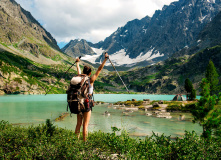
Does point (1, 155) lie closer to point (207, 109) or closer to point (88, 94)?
point (88, 94)

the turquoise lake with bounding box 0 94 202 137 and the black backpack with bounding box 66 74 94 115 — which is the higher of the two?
the black backpack with bounding box 66 74 94 115

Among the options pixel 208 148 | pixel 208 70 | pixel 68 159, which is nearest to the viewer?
pixel 68 159

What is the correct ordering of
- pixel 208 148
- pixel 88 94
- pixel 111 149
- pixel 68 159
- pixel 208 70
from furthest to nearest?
pixel 208 70 → pixel 88 94 → pixel 111 149 → pixel 208 148 → pixel 68 159

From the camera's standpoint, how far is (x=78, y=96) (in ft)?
26.5

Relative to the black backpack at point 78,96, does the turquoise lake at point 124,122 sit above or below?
below

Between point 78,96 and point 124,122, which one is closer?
point 78,96

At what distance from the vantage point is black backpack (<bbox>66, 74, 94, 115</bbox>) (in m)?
8.07

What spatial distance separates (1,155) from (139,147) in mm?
5900

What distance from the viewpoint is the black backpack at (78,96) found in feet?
26.5

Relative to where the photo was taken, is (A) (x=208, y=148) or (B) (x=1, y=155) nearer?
(B) (x=1, y=155)

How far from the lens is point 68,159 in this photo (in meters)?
6.25

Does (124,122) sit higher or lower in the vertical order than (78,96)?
lower

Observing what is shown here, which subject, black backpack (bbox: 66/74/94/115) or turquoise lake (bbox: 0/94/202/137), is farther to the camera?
turquoise lake (bbox: 0/94/202/137)

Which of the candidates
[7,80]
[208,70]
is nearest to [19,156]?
[208,70]
